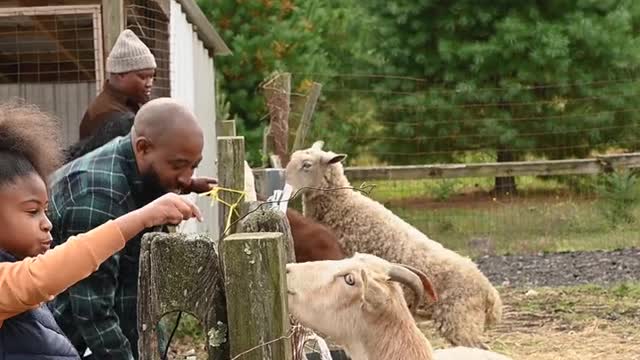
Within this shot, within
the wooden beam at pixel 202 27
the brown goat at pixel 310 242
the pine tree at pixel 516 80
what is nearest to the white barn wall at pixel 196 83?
the wooden beam at pixel 202 27

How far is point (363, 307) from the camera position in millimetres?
4316

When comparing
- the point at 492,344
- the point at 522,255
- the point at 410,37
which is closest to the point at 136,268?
the point at 492,344

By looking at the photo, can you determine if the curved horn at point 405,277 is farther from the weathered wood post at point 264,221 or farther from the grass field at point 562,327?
the grass field at point 562,327

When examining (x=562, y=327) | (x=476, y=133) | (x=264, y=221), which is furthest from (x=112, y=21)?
(x=476, y=133)

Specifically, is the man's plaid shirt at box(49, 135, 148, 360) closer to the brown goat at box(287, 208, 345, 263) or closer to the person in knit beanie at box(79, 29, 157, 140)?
the person in knit beanie at box(79, 29, 157, 140)

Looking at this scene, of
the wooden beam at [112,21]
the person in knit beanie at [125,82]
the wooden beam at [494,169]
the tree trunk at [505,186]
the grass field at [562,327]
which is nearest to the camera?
the person in knit beanie at [125,82]

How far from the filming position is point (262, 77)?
16781mm

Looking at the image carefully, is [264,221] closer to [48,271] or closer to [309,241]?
[48,271]

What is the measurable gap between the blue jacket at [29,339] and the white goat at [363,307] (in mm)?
1246

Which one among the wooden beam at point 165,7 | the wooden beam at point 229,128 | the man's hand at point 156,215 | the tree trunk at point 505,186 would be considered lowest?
the tree trunk at point 505,186

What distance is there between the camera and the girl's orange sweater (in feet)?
8.97

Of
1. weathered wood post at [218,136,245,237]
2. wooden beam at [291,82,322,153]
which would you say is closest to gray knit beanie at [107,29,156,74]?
weathered wood post at [218,136,245,237]

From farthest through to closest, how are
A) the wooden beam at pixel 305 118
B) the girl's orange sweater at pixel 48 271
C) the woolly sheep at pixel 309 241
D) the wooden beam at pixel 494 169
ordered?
1. the wooden beam at pixel 494 169
2. the wooden beam at pixel 305 118
3. the woolly sheep at pixel 309 241
4. the girl's orange sweater at pixel 48 271

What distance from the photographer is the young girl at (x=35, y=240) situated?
2.75m
